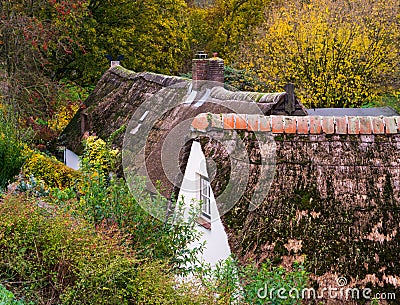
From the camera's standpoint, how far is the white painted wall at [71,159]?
18.7 meters

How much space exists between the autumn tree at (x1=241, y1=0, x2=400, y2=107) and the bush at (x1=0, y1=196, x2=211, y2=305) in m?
14.7

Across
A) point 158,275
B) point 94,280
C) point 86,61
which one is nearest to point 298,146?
point 158,275

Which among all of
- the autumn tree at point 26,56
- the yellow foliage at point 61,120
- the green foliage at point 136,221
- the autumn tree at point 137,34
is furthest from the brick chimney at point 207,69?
the autumn tree at point 137,34

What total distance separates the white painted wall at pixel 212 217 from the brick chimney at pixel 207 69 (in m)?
4.28

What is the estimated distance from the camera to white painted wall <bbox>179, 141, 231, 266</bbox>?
7043 mm

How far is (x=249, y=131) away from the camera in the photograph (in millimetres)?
6992

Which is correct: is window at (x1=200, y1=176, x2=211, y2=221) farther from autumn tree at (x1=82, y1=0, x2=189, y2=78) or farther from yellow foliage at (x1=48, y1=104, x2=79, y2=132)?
autumn tree at (x1=82, y1=0, x2=189, y2=78)

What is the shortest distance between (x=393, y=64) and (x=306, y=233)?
49.7 feet

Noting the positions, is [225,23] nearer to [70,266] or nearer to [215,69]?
[215,69]

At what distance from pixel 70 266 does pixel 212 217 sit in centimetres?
233

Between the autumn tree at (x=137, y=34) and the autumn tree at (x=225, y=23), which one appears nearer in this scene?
the autumn tree at (x=137, y=34)

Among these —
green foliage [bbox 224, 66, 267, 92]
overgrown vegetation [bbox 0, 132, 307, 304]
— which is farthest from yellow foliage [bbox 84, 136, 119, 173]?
green foliage [bbox 224, 66, 267, 92]

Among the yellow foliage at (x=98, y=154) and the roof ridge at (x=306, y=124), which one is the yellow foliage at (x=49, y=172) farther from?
the roof ridge at (x=306, y=124)

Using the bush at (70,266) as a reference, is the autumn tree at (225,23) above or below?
above
